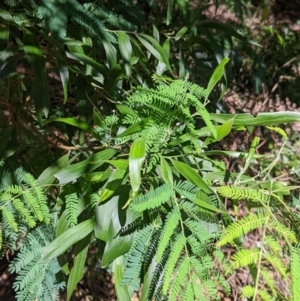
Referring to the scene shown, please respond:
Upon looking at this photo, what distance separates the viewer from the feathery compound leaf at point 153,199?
986mm

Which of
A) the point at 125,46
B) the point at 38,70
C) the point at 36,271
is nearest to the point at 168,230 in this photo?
the point at 36,271

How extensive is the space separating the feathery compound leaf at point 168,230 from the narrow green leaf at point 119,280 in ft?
0.72

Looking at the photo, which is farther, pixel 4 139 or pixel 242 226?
pixel 4 139

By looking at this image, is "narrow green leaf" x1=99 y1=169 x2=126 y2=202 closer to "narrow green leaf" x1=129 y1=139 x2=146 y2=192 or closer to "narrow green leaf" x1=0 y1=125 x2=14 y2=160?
"narrow green leaf" x1=129 y1=139 x2=146 y2=192

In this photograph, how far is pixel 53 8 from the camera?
1.29 m

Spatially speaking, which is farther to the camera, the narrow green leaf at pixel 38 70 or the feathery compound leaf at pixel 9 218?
the narrow green leaf at pixel 38 70

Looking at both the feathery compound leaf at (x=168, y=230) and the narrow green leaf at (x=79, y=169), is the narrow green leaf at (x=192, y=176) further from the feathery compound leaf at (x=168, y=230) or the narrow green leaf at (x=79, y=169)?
the narrow green leaf at (x=79, y=169)

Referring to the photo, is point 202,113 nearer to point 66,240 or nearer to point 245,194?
point 245,194

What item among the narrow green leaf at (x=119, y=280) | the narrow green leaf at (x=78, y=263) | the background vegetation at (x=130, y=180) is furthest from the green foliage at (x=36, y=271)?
the narrow green leaf at (x=119, y=280)

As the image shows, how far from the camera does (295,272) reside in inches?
35.7

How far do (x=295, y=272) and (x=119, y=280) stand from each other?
0.47m

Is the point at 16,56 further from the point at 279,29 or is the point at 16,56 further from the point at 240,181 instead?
the point at 279,29

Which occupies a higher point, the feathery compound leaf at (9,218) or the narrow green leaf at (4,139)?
the narrow green leaf at (4,139)

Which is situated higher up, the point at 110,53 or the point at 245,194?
the point at 110,53
